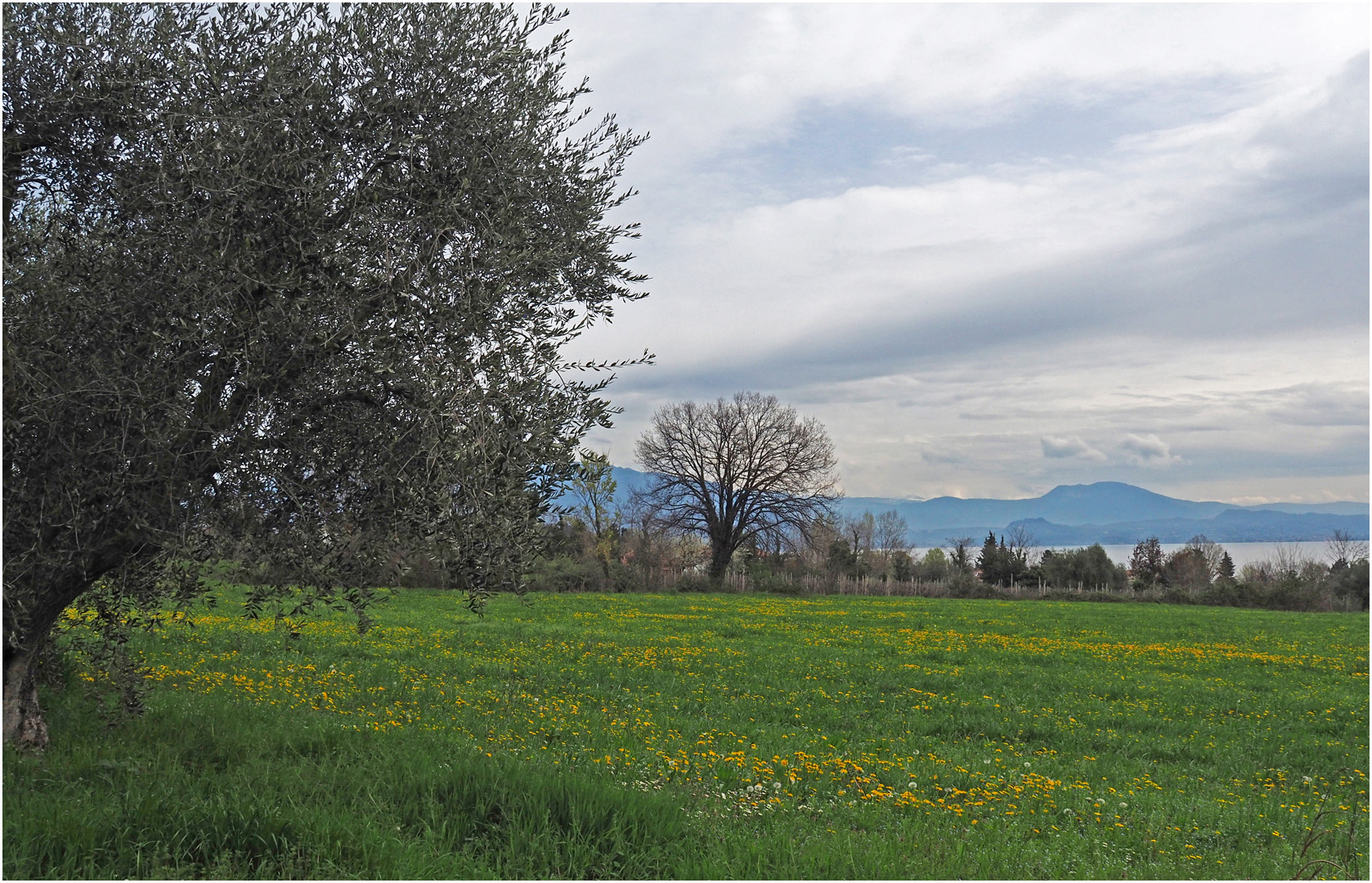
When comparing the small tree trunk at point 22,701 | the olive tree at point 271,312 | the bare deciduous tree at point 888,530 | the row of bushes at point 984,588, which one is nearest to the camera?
the olive tree at point 271,312

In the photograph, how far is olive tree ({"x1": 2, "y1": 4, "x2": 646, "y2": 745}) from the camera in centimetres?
695

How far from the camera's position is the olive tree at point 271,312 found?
6.95 m

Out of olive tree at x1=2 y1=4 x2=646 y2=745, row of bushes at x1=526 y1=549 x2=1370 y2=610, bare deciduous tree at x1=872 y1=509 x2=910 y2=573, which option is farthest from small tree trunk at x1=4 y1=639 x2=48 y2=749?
bare deciduous tree at x1=872 y1=509 x2=910 y2=573

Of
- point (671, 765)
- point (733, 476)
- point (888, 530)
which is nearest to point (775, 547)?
point (733, 476)

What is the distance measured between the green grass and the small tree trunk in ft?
1.09

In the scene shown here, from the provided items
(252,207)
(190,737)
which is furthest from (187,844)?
(252,207)

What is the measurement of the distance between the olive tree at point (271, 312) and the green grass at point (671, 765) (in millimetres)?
1931

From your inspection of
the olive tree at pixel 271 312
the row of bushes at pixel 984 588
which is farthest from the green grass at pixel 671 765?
the row of bushes at pixel 984 588

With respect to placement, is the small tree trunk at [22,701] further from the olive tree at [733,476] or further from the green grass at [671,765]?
the olive tree at [733,476]

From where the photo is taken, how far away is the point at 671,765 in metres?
10.5

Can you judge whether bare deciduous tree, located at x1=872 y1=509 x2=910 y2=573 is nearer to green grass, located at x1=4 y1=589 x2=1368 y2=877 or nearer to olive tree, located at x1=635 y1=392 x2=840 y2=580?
olive tree, located at x1=635 y1=392 x2=840 y2=580

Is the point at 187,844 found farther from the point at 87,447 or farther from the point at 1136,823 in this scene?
the point at 1136,823

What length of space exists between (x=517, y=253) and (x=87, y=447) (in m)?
3.97

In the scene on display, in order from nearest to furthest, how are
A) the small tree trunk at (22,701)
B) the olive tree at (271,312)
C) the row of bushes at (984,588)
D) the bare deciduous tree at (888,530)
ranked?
the olive tree at (271,312), the small tree trunk at (22,701), the row of bushes at (984,588), the bare deciduous tree at (888,530)
